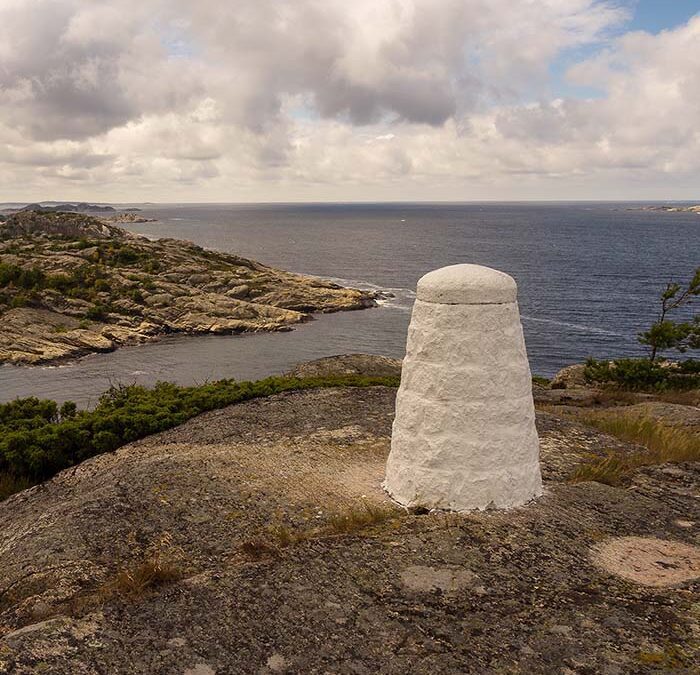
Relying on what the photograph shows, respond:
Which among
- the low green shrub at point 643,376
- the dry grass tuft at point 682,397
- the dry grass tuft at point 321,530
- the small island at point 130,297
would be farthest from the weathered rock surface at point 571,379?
the small island at point 130,297

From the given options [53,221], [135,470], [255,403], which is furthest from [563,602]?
[53,221]

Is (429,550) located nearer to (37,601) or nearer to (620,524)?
(620,524)

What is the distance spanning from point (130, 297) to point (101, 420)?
161ft

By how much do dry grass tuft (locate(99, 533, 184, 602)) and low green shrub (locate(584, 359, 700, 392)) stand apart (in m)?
22.7

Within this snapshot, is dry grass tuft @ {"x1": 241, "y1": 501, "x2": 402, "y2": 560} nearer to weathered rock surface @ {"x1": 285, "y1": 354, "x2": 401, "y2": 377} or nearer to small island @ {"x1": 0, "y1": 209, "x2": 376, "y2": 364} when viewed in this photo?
weathered rock surface @ {"x1": 285, "y1": 354, "x2": 401, "y2": 377}

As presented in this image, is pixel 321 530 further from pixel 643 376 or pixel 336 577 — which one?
pixel 643 376

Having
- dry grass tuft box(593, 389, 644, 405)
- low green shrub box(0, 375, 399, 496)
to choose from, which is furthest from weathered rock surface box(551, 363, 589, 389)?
low green shrub box(0, 375, 399, 496)

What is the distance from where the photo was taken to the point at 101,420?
693 inches

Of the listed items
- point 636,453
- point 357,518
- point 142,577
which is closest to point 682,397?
point 636,453

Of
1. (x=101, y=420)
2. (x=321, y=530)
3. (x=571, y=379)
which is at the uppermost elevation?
(x=321, y=530)

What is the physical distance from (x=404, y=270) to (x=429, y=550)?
97698 mm

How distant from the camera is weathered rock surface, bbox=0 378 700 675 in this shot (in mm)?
7234

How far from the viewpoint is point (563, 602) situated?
823 cm

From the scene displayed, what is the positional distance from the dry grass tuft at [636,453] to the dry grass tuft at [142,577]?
7.99m
